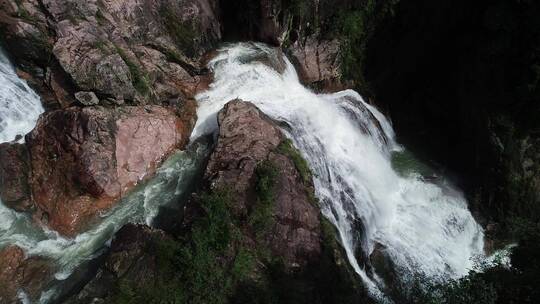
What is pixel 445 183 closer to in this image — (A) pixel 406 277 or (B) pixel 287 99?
(A) pixel 406 277

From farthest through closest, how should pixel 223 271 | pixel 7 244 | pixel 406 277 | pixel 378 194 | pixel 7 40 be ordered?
pixel 378 194, pixel 7 40, pixel 406 277, pixel 7 244, pixel 223 271

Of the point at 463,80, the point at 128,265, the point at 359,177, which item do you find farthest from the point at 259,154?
the point at 463,80

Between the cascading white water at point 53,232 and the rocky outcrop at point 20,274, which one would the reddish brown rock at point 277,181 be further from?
the rocky outcrop at point 20,274

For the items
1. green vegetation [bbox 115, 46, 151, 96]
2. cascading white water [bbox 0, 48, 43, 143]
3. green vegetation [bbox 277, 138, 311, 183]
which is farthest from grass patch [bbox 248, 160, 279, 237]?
cascading white water [bbox 0, 48, 43, 143]

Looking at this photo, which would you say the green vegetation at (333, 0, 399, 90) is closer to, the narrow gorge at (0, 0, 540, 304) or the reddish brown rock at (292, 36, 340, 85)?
the narrow gorge at (0, 0, 540, 304)

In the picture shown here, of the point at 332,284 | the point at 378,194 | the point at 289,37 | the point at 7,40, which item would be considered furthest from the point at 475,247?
the point at 7,40

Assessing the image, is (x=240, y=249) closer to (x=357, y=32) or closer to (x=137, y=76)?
(x=137, y=76)
